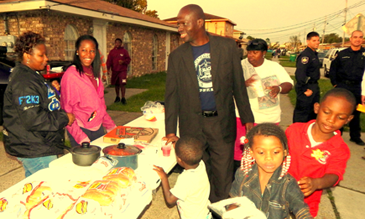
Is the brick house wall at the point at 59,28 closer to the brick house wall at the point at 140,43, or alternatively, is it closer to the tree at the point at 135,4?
the brick house wall at the point at 140,43

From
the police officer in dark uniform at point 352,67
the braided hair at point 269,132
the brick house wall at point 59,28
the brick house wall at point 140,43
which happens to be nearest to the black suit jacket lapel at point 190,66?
the braided hair at point 269,132

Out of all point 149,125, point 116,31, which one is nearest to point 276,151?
point 149,125

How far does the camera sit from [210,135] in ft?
8.91

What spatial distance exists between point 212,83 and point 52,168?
158 centimetres

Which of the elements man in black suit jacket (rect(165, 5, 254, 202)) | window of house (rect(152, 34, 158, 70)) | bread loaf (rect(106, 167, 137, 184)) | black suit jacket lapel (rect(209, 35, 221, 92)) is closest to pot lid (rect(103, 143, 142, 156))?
bread loaf (rect(106, 167, 137, 184))

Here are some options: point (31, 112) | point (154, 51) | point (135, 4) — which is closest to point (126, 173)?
point (31, 112)

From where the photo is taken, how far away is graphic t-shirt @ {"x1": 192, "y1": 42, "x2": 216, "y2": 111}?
2658 mm

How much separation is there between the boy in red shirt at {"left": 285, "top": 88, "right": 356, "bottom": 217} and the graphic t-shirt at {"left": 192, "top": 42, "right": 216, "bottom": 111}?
32.7 inches

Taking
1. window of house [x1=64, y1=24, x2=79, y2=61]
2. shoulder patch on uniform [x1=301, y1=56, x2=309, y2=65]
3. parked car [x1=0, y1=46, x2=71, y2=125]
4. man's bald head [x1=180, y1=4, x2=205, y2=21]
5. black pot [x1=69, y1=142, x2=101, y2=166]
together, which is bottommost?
black pot [x1=69, y1=142, x2=101, y2=166]

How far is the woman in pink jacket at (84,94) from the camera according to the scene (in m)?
2.71

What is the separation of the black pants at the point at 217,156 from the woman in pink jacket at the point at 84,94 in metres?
1.13

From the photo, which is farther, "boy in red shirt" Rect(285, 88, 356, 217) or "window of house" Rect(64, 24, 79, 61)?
"window of house" Rect(64, 24, 79, 61)

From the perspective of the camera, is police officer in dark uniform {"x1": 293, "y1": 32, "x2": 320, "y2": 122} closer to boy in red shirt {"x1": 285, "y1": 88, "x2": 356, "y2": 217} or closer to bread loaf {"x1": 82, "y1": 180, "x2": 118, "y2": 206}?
boy in red shirt {"x1": 285, "y1": 88, "x2": 356, "y2": 217}

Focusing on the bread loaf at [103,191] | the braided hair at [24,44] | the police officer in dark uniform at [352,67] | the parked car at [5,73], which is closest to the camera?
the bread loaf at [103,191]
